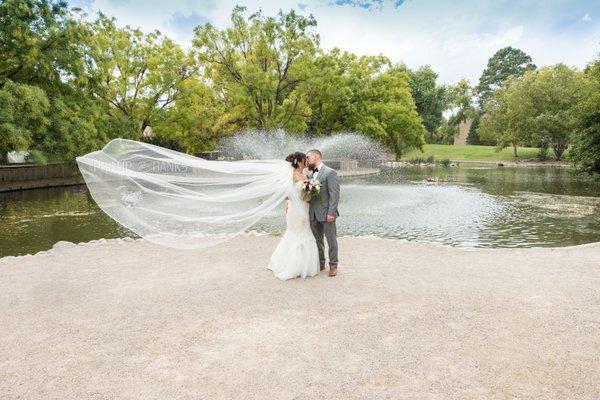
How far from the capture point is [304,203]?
816 centimetres

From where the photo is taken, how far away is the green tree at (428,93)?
74500mm

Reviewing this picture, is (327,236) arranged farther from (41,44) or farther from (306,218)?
(41,44)

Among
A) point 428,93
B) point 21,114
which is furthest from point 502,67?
point 21,114

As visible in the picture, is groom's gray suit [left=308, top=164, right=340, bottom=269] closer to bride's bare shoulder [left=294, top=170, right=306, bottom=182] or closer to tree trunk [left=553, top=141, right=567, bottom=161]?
bride's bare shoulder [left=294, top=170, right=306, bottom=182]

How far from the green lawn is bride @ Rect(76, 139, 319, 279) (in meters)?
61.0

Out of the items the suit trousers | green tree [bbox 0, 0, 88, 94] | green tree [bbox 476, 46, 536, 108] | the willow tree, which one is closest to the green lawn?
green tree [bbox 476, 46, 536, 108]

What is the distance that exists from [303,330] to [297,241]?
273 centimetres

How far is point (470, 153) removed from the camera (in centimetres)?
6994

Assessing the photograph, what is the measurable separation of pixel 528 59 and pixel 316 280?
104m

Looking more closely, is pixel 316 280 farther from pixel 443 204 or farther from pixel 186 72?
pixel 186 72

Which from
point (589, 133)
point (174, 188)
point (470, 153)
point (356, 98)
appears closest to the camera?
point (174, 188)

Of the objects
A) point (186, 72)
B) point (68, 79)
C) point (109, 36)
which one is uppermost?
point (109, 36)

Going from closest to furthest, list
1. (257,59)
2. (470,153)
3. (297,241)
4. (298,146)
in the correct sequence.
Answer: (297,241), (257,59), (298,146), (470,153)

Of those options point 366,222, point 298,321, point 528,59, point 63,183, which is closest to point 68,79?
point 63,183
